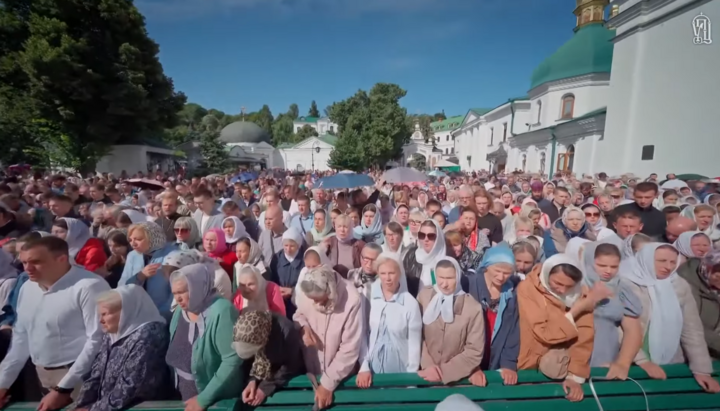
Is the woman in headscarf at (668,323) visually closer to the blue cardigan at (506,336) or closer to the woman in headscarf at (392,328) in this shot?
the blue cardigan at (506,336)

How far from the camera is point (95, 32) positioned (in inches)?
843

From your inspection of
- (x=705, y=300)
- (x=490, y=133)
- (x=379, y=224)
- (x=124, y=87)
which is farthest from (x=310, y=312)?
(x=490, y=133)

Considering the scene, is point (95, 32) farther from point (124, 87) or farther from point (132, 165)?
point (132, 165)

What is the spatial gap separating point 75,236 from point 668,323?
6206 millimetres

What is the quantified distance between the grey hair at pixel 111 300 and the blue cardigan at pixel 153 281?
0.99 metres

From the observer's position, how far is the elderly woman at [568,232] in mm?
4391

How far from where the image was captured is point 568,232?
4.50m

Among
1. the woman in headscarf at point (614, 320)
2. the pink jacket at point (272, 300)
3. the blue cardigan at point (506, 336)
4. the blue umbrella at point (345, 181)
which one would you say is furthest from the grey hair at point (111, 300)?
the blue umbrella at point (345, 181)

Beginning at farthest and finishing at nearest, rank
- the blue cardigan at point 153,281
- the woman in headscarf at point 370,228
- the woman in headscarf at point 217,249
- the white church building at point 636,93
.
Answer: the white church building at point 636,93 → the woman in headscarf at point 370,228 → the woman in headscarf at point 217,249 → the blue cardigan at point 153,281

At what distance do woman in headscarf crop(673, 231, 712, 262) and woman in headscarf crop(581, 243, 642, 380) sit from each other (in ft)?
4.41

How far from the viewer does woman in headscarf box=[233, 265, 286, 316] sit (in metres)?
2.75

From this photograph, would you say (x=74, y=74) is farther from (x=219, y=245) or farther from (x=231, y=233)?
(x=219, y=245)

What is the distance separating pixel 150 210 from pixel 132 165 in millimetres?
24322

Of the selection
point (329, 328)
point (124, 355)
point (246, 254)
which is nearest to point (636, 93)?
point (246, 254)
